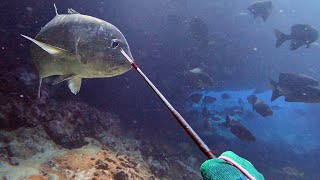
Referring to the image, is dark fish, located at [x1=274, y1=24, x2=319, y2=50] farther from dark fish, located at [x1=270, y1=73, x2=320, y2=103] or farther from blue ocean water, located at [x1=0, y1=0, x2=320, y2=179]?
blue ocean water, located at [x1=0, y1=0, x2=320, y2=179]

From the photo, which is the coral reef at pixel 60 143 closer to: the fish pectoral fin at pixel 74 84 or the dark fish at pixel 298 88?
the fish pectoral fin at pixel 74 84

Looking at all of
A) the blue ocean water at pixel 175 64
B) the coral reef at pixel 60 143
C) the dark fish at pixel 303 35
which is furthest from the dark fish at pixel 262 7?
the coral reef at pixel 60 143

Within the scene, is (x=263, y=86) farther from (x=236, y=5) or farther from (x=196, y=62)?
(x=196, y=62)

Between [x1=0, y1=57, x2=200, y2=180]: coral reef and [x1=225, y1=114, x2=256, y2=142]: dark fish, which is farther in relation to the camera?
[x1=225, y1=114, x2=256, y2=142]: dark fish

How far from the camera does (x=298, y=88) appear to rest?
32.9 ft

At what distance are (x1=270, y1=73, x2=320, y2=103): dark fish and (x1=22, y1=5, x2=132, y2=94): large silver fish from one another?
896cm

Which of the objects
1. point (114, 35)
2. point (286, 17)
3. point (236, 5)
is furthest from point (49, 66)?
point (286, 17)

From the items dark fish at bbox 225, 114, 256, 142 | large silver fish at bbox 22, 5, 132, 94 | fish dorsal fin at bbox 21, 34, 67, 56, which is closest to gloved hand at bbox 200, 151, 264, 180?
large silver fish at bbox 22, 5, 132, 94

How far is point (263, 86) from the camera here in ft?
79.3

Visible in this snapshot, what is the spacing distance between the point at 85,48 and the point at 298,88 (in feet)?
31.1

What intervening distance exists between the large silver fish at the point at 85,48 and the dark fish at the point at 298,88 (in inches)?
353

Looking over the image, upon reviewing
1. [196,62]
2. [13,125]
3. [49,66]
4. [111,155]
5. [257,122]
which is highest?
[49,66]

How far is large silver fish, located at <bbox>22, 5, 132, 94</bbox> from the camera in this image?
8.57ft

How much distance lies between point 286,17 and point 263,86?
793cm
